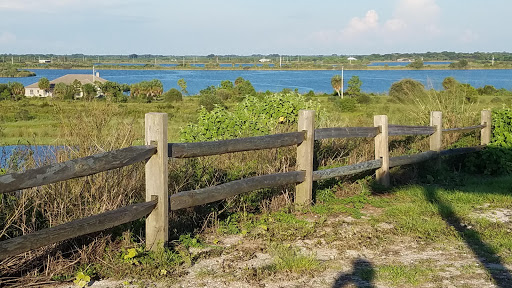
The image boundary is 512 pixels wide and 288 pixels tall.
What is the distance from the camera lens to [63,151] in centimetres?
657

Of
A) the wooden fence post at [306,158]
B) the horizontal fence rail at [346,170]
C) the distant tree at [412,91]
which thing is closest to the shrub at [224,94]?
the distant tree at [412,91]

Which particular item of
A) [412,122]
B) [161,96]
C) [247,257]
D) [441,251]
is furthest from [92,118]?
[161,96]

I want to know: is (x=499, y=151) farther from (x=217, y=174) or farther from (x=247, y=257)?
(x=247, y=257)

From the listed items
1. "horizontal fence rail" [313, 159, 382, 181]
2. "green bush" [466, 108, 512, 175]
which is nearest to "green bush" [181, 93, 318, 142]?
"horizontal fence rail" [313, 159, 382, 181]

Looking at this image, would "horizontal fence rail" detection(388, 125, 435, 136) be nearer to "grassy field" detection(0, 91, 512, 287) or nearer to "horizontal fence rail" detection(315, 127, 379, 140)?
"horizontal fence rail" detection(315, 127, 379, 140)

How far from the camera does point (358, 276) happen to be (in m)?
5.43

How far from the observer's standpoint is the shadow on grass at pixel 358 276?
5206mm

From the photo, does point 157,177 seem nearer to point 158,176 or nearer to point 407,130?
point 158,176

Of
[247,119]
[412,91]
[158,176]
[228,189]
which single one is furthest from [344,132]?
[412,91]

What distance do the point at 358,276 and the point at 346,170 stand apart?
3526 mm

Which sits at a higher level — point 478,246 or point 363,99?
point 363,99

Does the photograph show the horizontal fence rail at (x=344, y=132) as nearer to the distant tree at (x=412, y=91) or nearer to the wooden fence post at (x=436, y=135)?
the wooden fence post at (x=436, y=135)

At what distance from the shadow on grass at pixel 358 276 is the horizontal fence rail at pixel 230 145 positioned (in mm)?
1901

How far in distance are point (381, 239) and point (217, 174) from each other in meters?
2.33
